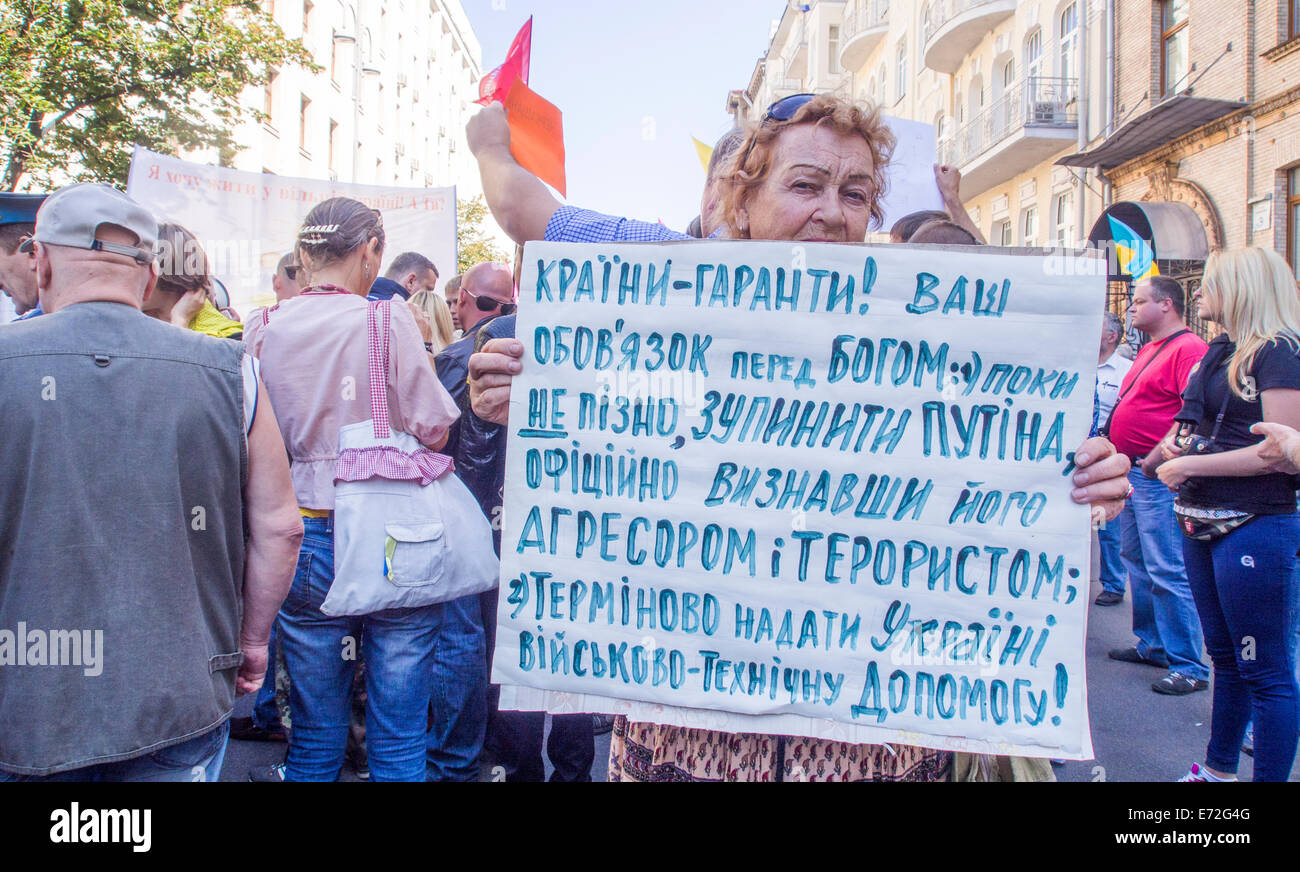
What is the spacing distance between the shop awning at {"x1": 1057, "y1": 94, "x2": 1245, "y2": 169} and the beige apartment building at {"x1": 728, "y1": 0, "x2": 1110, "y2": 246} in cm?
67

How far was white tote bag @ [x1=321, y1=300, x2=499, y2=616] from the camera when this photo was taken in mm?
2357

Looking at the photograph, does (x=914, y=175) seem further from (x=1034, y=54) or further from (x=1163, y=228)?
(x=1034, y=54)

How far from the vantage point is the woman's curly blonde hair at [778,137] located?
1601mm

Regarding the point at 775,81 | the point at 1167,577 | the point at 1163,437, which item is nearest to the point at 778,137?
the point at 1163,437

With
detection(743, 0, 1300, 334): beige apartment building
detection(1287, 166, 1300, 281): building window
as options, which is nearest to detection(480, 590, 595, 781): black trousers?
detection(743, 0, 1300, 334): beige apartment building

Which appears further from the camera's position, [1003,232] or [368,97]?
[368,97]

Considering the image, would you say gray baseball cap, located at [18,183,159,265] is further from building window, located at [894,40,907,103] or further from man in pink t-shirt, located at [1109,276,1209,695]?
building window, located at [894,40,907,103]

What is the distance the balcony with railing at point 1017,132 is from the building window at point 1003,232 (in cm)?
92

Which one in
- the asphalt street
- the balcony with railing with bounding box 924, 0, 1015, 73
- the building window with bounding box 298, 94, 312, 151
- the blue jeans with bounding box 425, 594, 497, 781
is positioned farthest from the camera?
the building window with bounding box 298, 94, 312, 151

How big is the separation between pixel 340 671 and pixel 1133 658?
489 centimetres

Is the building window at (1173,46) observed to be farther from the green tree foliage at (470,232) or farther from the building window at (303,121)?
the building window at (303,121)

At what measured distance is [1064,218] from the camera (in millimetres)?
16859

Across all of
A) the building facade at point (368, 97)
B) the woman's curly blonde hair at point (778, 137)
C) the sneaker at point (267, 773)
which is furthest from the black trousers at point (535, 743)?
the building facade at point (368, 97)
